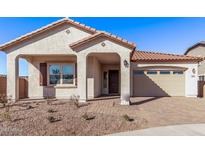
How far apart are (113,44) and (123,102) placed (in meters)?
3.65

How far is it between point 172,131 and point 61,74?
1101cm

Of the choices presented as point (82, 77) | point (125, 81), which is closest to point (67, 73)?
point (82, 77)

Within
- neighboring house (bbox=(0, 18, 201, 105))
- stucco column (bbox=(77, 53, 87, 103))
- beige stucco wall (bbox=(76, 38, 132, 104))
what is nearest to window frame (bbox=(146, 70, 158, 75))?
neighboring house (bbox=(0, 18, 201, 105))

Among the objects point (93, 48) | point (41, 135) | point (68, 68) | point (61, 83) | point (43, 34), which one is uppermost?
point (43, 34)

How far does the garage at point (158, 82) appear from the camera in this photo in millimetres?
17891

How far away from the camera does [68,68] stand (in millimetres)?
15914

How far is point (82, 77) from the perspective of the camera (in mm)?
12273

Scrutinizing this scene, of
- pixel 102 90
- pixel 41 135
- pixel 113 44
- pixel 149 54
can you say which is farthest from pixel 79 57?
pixel 149 54

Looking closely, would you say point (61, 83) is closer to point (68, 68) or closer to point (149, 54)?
point (68, 68)

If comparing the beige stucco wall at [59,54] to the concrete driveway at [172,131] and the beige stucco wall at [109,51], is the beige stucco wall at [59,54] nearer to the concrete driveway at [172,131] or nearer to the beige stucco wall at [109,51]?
the beige stucco wall at [109,51]

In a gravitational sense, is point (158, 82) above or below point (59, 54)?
below

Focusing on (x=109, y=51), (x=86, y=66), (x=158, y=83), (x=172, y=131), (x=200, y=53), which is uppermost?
(x=200, y=53)

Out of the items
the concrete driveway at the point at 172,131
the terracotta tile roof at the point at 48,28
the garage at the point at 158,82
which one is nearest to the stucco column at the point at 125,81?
the terracotta tile roof at the point at 48,28

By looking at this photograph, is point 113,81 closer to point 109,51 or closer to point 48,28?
point 109,51
